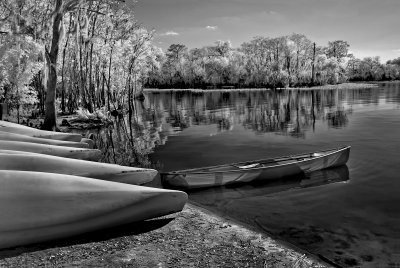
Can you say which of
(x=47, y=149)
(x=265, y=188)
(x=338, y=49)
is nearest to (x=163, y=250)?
(x=265, y=188)

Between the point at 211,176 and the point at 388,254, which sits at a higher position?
the point at 211,176

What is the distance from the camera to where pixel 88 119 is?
34.7 m

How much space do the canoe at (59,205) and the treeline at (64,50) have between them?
58.2 ft

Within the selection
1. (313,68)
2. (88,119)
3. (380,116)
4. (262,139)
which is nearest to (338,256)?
(262,139)

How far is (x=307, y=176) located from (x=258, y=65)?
10940cm

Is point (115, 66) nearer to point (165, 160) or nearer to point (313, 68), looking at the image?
point (165, 160)

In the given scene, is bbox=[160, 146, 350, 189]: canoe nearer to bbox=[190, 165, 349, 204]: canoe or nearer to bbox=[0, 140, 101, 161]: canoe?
bbox=[190, 165, 349, 204]: canoe

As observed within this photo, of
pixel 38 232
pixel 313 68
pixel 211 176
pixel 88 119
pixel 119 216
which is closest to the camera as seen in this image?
pixel 38 232

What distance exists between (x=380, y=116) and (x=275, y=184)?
29532 mm

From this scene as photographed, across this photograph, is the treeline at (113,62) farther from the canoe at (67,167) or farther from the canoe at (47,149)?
the canoe at (67,167)

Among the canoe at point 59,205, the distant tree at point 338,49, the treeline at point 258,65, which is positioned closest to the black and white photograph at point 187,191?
the canoe at point 59,205

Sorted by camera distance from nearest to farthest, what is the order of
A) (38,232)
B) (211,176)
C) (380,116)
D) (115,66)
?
(38,232), (211,176), (380,116), (115,66)

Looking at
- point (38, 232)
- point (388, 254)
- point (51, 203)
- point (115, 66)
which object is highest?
point (115, 66)

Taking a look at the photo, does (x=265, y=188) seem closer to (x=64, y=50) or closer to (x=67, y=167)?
(x=67, y=167)
